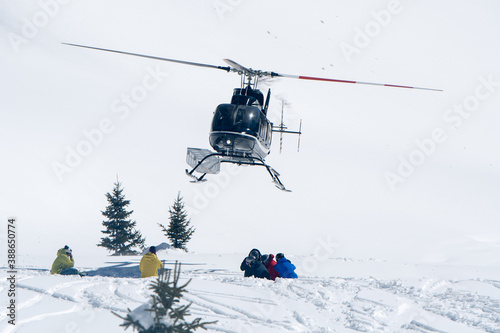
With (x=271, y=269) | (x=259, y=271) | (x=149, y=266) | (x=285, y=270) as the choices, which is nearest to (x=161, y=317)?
(x=149, y=266)

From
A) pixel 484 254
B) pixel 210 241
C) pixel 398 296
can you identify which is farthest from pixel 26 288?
pixel 210 241

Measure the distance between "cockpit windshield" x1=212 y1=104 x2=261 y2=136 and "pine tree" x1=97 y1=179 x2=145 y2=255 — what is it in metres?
18.8

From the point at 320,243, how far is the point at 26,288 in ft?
109

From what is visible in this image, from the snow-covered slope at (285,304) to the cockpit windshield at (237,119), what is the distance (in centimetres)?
427

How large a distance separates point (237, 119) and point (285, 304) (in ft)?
19.3

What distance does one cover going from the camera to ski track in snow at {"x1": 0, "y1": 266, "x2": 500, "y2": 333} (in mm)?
7191

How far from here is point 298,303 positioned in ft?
27.9

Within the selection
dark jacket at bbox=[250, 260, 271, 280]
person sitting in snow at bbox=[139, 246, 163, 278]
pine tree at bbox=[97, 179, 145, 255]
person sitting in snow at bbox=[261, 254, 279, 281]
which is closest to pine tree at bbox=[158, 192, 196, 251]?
pine tree at bbox=[97, 179, 145, 255]

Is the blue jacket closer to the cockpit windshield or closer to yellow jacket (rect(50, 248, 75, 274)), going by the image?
the cockpit windshield

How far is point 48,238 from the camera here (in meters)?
31.2

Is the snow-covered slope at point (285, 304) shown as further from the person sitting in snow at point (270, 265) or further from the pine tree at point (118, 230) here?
the pine tree at point (118, 230)

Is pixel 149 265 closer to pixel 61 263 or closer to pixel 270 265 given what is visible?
pixel 61 263

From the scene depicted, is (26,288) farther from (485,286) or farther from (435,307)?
(485,286)

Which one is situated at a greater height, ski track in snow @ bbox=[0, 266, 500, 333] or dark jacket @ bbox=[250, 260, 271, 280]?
dark jacket @ bbox=[250, 260, 271, 280]
